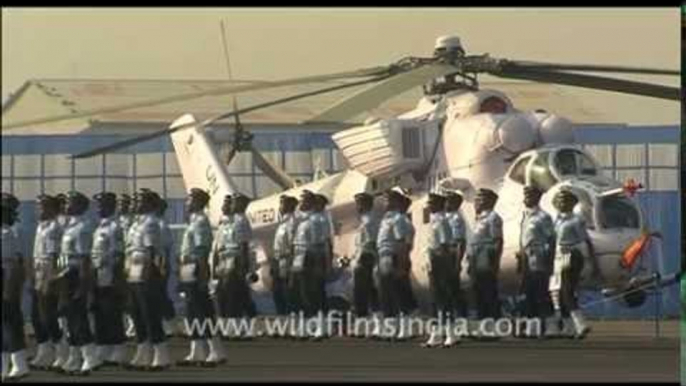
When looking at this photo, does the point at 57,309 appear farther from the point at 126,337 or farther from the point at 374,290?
the point at 374,290

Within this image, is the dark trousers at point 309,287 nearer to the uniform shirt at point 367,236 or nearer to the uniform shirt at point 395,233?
the uniform shirt at point 367,236

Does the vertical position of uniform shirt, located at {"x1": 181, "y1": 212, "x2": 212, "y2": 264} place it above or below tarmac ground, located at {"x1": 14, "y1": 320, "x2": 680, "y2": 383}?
above

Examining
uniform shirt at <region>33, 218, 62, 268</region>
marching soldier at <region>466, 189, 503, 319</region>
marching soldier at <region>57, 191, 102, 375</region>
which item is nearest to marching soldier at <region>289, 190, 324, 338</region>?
marching soldier at <region>466, 189, 503, 319</region>

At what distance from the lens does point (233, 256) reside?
1556 cm

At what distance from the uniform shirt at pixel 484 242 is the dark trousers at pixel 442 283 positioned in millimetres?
259

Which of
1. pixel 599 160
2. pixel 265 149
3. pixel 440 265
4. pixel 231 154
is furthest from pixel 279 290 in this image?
pixel 599 160

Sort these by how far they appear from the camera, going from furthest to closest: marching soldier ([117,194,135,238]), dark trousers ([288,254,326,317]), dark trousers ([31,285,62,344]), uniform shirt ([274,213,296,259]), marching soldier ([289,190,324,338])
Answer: uniform shirt ([274,213,296,259]) < dark trousers ([288,254,326,317]) < marching soldier ([289,190,324,338]) < marching soldier ([117,194,135,238]) < dark trousers ([31,285,62,344])

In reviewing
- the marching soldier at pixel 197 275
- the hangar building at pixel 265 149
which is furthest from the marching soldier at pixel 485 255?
the marching soldier at pixel 197 275

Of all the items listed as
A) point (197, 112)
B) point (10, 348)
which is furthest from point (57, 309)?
point (197, 112)

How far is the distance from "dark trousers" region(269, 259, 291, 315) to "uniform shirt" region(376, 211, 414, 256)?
1.98 metres

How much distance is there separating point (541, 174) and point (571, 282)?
6.42 feet

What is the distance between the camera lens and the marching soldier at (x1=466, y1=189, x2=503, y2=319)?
16.1m

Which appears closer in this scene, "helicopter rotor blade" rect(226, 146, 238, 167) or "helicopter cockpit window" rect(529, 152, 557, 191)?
"helicopter cockpit window" rect(529, 152, 557, 191)

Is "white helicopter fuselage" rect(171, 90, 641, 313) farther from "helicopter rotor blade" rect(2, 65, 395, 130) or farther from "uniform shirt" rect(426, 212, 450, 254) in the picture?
"helicopter rotor blade" rect(2, 65, 395, 130)
